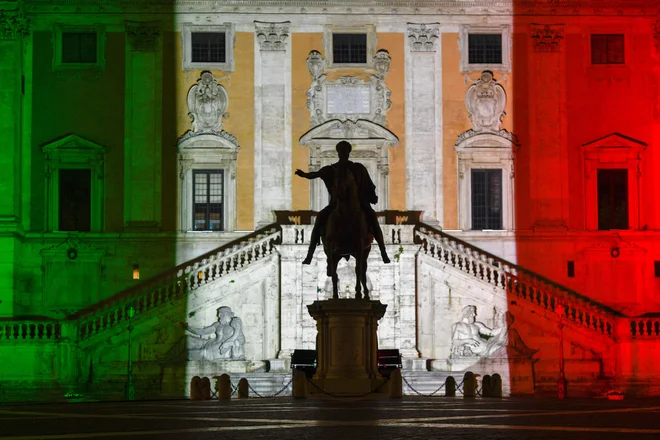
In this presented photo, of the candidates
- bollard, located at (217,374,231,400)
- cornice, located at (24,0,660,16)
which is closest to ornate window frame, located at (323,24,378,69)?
cornice, located at (24,0,660,16)

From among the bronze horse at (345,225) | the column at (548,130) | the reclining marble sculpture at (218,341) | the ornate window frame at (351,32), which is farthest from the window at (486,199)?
the bronze horse at (345,225)

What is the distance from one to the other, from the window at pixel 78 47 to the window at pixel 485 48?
12987 millimetres

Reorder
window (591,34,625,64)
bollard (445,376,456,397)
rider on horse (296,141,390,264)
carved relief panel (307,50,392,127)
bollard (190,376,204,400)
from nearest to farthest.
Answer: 1. rider on horse (296,141,390,264)
2. bollard (445,376,456,397)
3. bollard (190,376,204,400)
4. carved relief panel (307,50,392,127)
5. window (591,34,625,64)

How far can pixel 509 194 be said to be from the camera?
1914 inches

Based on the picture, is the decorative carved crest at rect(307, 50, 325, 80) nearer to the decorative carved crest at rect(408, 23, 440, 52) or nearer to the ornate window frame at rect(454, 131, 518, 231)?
the decorative carved crest at rect(408, 23, 440, 52)

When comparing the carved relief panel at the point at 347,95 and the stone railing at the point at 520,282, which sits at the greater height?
the carved relief panel at the point at 347,95

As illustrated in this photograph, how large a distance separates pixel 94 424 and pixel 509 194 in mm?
31855

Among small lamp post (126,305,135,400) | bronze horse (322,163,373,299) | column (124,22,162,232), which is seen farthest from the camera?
column (124,22,162,232)

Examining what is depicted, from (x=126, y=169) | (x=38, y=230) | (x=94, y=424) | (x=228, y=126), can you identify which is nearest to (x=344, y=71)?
(x=228, y=126)

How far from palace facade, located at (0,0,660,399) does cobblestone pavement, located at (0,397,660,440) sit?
83.2 ft

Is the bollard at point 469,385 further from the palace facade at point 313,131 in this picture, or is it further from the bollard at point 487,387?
the palace facade at point 313,131

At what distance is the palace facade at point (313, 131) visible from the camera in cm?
4800

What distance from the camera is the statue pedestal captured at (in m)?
27.3

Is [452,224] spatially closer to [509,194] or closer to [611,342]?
[509,194]
